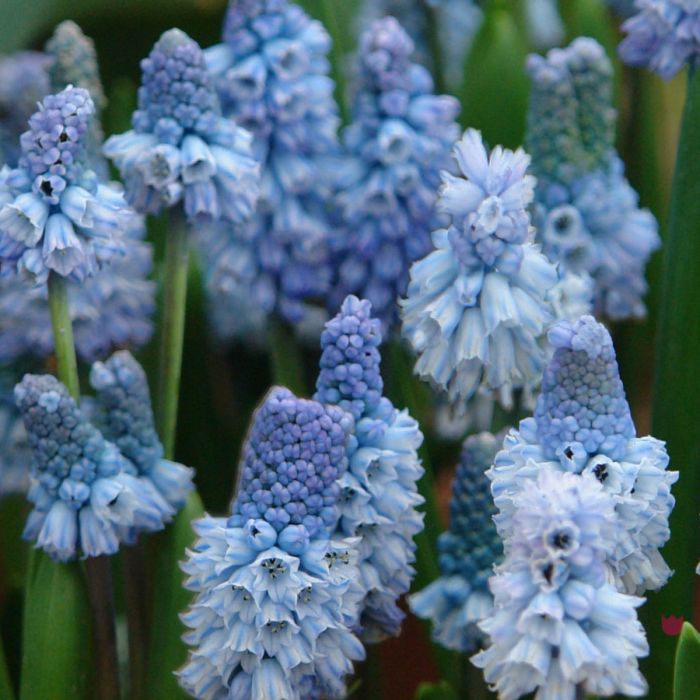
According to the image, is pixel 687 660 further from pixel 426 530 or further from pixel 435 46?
pixel 435 46

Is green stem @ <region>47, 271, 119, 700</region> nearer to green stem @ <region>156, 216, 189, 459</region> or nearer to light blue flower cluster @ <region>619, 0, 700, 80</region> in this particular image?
green stem @ <region>156, 216, 189, 459</region>

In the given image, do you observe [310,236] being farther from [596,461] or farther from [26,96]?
[596,461]

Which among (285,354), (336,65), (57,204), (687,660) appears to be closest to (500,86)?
(336,65)

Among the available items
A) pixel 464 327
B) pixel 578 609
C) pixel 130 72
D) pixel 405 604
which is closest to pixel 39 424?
pixel 464 327

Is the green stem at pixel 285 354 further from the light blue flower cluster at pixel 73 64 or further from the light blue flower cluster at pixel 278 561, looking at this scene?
the light blue flower cluster at pixel 278 561

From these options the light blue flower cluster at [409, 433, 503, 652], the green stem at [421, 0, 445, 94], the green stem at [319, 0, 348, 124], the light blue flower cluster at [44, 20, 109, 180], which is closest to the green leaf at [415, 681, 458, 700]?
the light blue flower cluster at [409, 433, 503, 652]

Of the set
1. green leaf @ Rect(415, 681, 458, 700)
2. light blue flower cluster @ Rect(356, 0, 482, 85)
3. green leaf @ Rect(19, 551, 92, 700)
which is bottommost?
green leaf @ Rect(415, 681, 458, 700)
